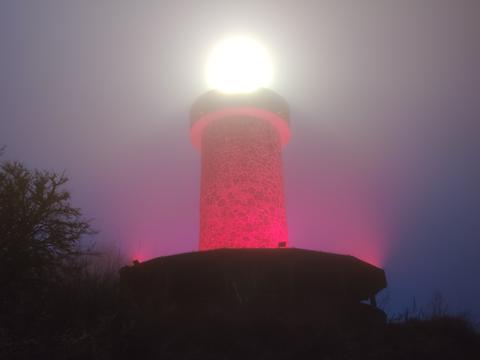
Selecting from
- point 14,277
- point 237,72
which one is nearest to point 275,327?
point 14,277

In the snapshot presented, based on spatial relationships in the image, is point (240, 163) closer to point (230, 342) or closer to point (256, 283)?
point (256, 283)

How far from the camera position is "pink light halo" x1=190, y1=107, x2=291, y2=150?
16.2 meters

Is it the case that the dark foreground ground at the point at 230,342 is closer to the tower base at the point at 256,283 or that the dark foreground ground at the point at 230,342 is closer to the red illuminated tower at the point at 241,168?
the tower base at the point at 256,283

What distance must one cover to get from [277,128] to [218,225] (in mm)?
4548

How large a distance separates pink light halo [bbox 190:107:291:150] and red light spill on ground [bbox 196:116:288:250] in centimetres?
15

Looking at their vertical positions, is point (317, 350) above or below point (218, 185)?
below

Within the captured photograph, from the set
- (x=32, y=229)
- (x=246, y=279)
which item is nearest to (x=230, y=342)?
(x=246, y=279)

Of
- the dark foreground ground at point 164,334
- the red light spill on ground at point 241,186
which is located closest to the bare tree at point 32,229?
the dark foreground ground at point 164,334

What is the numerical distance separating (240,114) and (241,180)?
2561 millimetres

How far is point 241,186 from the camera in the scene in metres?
15.2

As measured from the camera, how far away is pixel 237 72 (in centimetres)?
1803

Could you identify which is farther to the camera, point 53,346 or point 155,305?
point 155,305

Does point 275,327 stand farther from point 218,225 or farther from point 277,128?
point 277,128

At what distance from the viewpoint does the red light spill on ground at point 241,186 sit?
14789 mm
